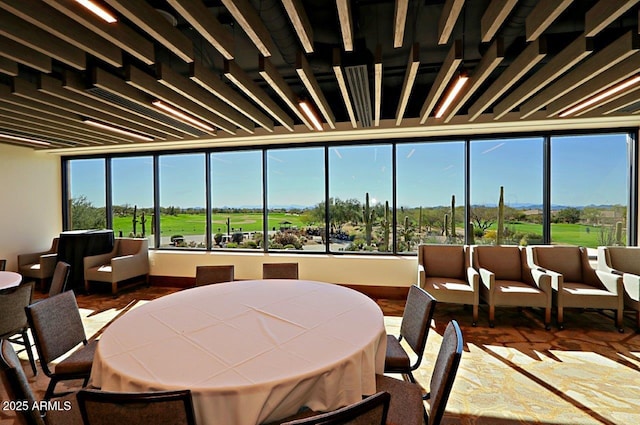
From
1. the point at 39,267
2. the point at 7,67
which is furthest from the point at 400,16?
the point at 39,267

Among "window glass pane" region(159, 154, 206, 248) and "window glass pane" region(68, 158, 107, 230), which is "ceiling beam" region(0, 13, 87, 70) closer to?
"window glass pane" region(159, 154, 206, 248)

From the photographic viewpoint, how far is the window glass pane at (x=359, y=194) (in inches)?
209

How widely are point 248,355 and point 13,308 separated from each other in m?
2.63

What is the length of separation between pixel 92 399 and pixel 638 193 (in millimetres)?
6814

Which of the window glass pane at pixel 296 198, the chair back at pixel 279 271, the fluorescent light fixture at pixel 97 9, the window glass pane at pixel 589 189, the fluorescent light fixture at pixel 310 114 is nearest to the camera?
the fluorescent light fixture at pixel 97 9

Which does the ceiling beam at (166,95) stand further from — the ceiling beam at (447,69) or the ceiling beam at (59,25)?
the ceiling beam at (447,69)

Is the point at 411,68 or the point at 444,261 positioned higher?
the point at 411,68

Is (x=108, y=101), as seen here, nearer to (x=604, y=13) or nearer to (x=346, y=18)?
(x=346, y=18)

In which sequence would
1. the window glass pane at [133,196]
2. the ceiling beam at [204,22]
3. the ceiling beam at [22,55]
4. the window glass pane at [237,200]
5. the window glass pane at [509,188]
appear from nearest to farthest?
the ceiling beam at [204,22] → the ceiling beam at [22,55] → the window glass pane at [509,188] → the window glass pane at [237,200] → the window glass pane at [133,196]

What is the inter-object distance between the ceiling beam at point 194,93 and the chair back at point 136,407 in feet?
8.27

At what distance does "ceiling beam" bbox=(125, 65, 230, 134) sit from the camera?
2.67 meters

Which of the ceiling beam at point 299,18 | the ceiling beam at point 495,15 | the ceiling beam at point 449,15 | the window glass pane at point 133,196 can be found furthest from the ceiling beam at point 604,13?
the window glass pane at point 133,196

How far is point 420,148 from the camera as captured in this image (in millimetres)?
5195

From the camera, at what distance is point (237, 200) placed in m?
5.91
